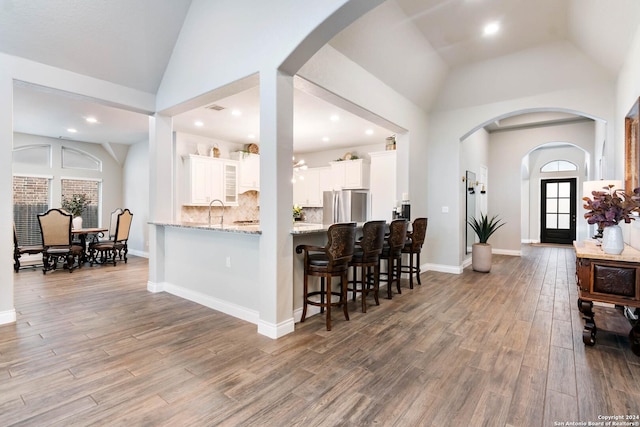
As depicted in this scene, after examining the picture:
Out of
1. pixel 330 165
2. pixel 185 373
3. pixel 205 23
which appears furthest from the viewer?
pixel 330 165

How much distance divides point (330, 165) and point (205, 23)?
4.84 meters

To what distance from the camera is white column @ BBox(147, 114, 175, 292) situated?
437cm

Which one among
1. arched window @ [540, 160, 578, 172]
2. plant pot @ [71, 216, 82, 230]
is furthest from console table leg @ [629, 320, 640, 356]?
arched window @ [540, 160, 578, 172]

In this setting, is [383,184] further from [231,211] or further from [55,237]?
[55,237]

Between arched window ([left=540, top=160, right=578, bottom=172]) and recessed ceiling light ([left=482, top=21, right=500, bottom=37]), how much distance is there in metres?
7.98

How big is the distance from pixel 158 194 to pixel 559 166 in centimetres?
1154

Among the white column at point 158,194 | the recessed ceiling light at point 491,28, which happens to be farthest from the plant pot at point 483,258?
the white column at point 158,194

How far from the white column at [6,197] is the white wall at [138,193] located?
4.46 meters

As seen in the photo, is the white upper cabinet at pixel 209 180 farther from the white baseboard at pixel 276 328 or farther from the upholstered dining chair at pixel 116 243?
the white baseboard at pixel 276 328

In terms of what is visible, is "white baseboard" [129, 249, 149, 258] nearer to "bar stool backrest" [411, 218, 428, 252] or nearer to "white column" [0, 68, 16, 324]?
"white column" [0, 68, 16, 324]

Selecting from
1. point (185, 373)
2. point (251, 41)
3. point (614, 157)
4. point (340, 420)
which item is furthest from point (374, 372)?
point (614, 157)

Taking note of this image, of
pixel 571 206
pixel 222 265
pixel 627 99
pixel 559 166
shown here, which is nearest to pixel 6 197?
pixel 222 265

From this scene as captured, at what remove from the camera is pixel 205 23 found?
11.2ft

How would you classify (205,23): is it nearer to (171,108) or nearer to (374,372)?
(171,108)
